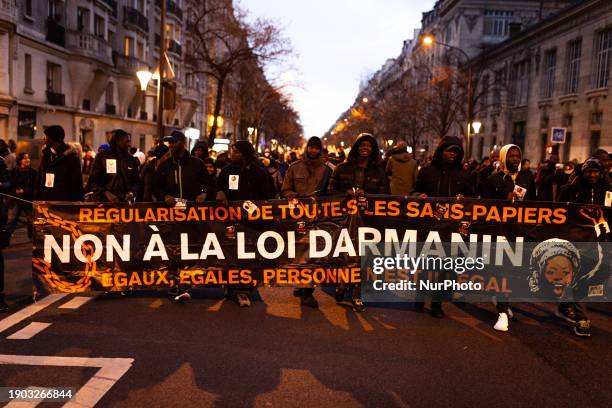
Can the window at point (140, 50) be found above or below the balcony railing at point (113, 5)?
below

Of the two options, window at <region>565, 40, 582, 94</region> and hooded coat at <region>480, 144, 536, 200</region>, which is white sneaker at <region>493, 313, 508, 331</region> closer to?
hooded coat at <region>480, 144, 536, 200</region>

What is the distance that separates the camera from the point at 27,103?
77.9 ft

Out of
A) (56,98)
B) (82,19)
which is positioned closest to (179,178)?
(56,98)

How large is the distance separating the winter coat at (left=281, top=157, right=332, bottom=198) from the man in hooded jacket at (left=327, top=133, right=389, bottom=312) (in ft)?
0.80

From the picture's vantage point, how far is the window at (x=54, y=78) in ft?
86.6

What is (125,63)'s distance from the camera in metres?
34.4

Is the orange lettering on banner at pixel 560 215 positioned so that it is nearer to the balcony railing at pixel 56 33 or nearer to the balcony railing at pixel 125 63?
the balcony railing at pixel 56 33

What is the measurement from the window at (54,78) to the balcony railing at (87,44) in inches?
52.0

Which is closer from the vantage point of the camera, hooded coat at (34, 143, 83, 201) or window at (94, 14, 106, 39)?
hooded coat at (34, 143, 83, 201)

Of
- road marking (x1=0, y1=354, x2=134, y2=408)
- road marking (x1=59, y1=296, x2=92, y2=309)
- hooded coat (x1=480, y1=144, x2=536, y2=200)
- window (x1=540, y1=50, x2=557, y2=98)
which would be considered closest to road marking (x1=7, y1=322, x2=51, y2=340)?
road marking (x1=0, y1=354, x2=134, y2=408)

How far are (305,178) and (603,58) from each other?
88.4ft

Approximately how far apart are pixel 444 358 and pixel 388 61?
137744 millimetres

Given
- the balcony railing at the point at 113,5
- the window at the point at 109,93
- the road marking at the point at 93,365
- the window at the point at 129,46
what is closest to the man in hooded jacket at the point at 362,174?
the road marking at the point at 93,365

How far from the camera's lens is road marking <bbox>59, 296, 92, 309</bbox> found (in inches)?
248
